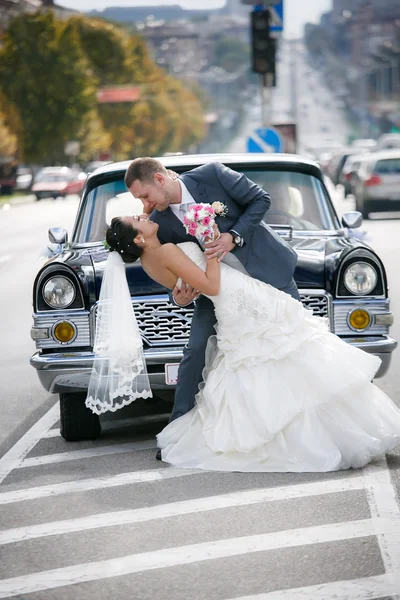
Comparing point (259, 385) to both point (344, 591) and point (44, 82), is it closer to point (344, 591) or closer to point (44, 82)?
point (344, 591)

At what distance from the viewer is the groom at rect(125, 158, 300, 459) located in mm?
6957

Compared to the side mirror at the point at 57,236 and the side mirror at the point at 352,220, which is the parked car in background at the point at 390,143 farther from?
the side mirror at the point at 57,236

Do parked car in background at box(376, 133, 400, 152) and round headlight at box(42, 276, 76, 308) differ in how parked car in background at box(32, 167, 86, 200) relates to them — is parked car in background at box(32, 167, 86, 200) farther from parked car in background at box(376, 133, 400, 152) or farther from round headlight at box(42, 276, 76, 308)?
round headlight at box(42, 276, 76, 308)

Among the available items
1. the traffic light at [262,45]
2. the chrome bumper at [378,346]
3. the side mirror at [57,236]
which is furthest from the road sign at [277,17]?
the chrome bumper at [378,346]

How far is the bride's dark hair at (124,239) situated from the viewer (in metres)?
6.80

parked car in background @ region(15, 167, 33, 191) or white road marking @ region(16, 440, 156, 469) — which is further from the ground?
white road marking @ region(16, 440, 156, 469)

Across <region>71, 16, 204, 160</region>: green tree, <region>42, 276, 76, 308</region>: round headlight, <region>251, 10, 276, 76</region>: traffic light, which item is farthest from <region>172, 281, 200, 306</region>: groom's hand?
<region>71, 16, 204, 160</region>: green tree

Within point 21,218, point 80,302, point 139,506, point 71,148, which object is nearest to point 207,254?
point 80,302

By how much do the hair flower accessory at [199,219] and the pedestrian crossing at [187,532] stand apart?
123cm

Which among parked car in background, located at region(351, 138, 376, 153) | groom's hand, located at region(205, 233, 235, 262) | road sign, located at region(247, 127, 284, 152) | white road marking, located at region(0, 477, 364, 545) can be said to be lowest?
parked car in background, located at region(351, 138, 376, 153)

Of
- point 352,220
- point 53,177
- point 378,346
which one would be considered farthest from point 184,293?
point 53,177

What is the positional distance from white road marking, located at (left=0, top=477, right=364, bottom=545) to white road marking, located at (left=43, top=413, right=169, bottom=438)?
6.63 ft

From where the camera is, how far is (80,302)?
24.6 feet

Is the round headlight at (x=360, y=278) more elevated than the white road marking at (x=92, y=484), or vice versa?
the round headlight at (x=360, y=278)
